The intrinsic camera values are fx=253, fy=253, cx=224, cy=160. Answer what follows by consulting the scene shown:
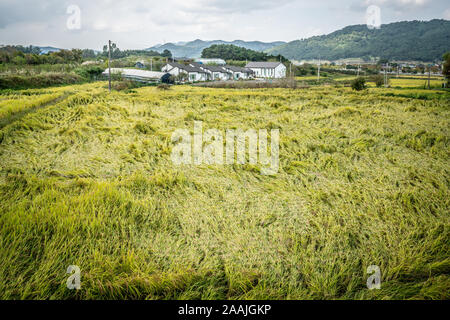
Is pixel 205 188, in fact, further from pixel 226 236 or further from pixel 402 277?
pixel 402 277

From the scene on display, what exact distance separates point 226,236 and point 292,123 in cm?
551

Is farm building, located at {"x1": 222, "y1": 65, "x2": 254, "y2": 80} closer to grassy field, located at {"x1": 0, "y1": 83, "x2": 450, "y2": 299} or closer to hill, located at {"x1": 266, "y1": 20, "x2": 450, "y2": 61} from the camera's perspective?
grassy field, located at {"x1": 0, "y1": 83, "x2": 450, "y2": 299}

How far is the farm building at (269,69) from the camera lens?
5341cm

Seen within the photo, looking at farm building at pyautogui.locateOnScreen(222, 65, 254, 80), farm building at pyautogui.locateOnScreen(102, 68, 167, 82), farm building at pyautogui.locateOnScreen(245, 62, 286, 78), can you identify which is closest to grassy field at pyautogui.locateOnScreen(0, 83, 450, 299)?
farm building at pyautogui.locateOnScreen(102, 68, 167, 82)

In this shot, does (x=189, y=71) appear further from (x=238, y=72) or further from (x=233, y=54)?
(x=233, y=54)

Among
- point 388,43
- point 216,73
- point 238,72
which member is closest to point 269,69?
point 238,72

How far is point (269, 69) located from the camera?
54.3 metres

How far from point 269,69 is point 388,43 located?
76.1 meters

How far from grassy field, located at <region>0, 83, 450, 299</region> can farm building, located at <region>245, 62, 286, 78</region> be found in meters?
52.0

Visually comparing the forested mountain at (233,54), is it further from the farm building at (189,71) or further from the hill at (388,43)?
the hill at (388,43)

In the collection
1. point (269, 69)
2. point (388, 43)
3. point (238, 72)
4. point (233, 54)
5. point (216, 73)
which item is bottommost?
point (216, 73)

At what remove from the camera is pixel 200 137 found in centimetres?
554
